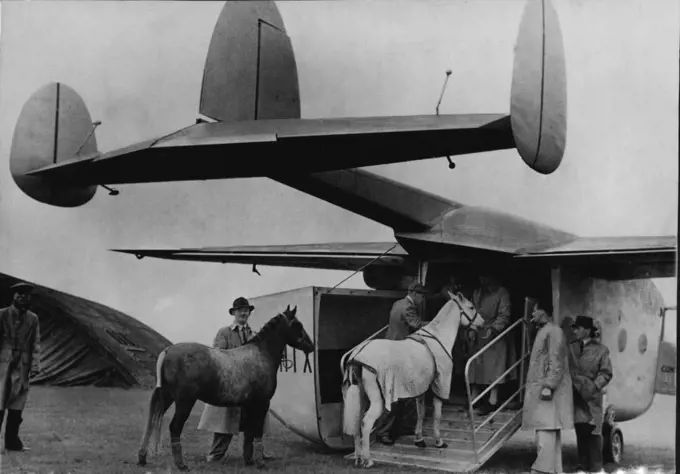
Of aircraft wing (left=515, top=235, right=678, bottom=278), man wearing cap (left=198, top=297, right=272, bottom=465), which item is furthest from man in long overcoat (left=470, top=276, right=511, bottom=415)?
man wearing cap (left=198, top=297, right=272, bottom=465)

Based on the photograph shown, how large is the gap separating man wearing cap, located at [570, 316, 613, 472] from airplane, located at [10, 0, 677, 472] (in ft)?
1.10

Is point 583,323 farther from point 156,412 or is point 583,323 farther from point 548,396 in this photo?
point 156,412

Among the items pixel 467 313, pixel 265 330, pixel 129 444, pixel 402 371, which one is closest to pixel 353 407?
pixel 402 371

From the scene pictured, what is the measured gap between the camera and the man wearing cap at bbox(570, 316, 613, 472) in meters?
8.92

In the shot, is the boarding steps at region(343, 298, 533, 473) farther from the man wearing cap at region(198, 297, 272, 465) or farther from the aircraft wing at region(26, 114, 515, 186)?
the aircraft wing at region(26, 114, 515, 186)

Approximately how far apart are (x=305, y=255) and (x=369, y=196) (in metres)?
2.22

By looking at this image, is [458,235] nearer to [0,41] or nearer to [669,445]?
[669,445]

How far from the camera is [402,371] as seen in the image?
8727mm

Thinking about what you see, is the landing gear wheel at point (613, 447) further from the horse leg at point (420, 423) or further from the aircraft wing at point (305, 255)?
the aircraft wing at point (305, 255)

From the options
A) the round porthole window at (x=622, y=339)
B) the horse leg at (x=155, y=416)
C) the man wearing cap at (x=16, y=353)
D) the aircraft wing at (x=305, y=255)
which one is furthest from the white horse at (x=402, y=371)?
the man wearing cap at (x=16, y=353)

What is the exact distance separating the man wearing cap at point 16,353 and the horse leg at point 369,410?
11.3ft

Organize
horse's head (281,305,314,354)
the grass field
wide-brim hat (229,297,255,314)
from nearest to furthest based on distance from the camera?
1. the grass field
2. horse's head (281,305,314,354)
3. wide-brim hat (229,297,255,314)

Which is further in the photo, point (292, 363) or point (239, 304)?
point (292, 363)

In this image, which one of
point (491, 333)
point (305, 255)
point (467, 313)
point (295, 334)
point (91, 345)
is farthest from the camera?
point (305, 255)
